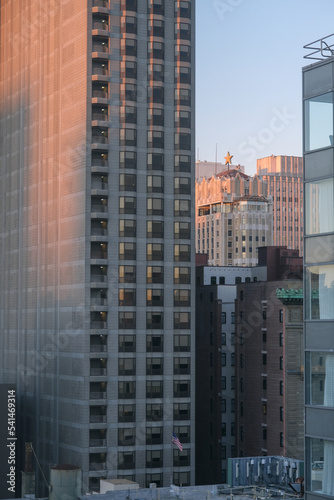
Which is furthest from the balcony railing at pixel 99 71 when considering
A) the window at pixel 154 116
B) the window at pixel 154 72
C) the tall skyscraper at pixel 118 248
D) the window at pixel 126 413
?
the window at pixel 126 413

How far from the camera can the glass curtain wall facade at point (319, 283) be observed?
124 ft

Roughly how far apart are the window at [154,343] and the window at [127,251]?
1116 cm

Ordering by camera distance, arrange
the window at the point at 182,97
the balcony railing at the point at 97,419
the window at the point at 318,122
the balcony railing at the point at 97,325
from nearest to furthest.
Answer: the window at the point at 318,122, the balcony railing at the point at 97,419, the balcony railing at the point at 97,325, the window at the point at 182,97

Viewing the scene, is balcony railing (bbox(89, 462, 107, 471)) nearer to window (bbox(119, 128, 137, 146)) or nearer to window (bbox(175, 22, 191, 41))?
window (bbox(119, 128, 137, 146))

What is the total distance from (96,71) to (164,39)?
1117 cm

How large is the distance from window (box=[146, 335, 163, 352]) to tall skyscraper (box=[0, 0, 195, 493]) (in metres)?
0.19

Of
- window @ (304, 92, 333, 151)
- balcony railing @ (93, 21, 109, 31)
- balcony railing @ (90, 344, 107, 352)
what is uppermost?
balcony railing @ (93, 21, 109, 31)

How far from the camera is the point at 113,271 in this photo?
452ft

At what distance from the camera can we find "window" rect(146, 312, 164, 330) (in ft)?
457

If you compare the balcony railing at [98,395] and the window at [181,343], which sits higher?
the window at [181,343]

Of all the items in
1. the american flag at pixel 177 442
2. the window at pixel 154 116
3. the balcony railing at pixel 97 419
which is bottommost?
the american flag at pixel 177 442

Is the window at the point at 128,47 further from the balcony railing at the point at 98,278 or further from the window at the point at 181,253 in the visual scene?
the balcony railing at the point at 98,278

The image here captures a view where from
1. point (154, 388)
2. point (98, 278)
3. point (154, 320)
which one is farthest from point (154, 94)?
point (154, 388)

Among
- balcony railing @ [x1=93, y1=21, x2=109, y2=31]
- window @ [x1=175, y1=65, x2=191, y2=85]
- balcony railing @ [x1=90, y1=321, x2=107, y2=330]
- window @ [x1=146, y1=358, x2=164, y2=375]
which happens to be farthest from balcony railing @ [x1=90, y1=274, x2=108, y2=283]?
balcony railing @ [x1=93, y1=21, x2=109, y2=31]
